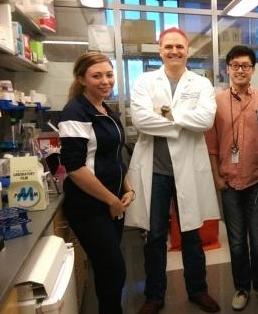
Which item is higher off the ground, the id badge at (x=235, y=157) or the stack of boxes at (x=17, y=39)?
the stack of boxes at (x=17, y=39)

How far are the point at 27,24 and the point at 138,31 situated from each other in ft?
3.79

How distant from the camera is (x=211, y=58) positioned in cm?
376

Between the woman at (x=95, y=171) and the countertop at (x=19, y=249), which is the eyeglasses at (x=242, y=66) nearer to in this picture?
the woman at (x=95, y=171)

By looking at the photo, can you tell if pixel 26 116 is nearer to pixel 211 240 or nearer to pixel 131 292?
pixel 131 292

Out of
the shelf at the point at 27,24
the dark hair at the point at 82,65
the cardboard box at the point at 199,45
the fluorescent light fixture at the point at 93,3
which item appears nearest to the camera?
the dark hair at the point at 82,65

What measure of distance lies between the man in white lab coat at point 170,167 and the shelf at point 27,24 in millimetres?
1053

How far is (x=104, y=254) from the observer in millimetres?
1677

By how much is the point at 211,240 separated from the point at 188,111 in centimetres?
160

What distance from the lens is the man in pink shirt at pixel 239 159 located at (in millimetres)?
2049

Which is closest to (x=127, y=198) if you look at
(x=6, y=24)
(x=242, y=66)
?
(x=242, y=66)

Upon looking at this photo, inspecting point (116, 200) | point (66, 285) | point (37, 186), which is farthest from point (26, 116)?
point (66, 285)

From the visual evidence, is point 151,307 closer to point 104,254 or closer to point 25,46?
point 104,254

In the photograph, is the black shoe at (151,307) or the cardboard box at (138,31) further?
the cardboard box at (138,31)

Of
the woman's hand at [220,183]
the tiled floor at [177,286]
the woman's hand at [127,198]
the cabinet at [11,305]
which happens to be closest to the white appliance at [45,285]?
the cabinet at [11,305]
